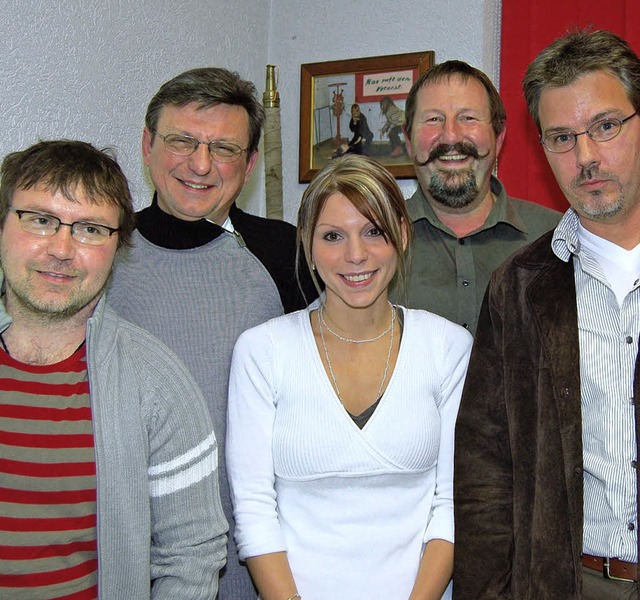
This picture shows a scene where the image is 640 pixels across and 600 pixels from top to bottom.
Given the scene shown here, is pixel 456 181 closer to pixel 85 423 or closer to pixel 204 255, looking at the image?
pixel 204 255

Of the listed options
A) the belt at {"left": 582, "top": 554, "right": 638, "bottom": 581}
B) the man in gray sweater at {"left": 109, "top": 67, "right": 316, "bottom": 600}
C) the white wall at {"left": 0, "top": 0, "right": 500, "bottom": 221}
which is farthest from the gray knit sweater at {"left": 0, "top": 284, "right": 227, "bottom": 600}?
the white wall at {"left": 0, "top": 0, "right": 500, "bottom": 221}

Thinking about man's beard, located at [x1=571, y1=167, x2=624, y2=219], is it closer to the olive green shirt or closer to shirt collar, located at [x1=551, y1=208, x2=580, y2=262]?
shirt collar, located at [x1=551, y1=208, x2=580, y2=262]

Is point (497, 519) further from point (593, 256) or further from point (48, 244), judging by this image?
point (48, 244)

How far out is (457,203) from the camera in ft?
6.92

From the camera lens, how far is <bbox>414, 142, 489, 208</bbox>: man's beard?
2.10 metres

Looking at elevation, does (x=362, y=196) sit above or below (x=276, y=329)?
above

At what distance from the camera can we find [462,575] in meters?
1.62

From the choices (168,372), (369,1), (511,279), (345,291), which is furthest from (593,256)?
(369,1)

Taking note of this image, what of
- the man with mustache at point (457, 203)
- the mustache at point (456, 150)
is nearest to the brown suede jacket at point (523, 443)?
the man with mustache at point (457, 203)

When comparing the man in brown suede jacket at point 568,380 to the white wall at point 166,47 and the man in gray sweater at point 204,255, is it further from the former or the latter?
the white wall at point 166,47

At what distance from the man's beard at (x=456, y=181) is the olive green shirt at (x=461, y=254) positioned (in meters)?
0.07

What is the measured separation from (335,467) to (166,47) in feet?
6.35

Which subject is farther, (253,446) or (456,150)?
(456,150)

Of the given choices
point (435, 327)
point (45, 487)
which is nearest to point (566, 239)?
point (435, 327)
